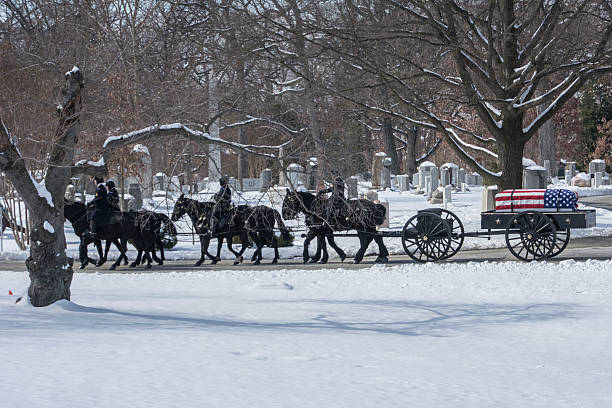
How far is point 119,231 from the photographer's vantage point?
18.8 metres

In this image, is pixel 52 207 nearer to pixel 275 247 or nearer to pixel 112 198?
pixel 112 198

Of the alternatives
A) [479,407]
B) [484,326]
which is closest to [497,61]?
[484,326]

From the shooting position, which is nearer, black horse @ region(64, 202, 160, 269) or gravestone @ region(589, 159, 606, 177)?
black horse @ region(64, 202, 160, 269)

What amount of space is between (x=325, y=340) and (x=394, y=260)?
8.76 m

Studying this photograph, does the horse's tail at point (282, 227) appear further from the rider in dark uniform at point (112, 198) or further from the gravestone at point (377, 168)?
the gravestone at point (377, 168)

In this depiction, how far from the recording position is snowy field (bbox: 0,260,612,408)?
7.38 meters

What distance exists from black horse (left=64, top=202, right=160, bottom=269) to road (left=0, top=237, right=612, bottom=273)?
38cm

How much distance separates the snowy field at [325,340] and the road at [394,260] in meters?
1.81

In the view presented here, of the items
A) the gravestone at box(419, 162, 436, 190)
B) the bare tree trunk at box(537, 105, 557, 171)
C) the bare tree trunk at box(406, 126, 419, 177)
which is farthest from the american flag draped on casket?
the bare tree trunk at box(406, 126, 419, 177)

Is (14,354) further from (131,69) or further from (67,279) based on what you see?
(131,69)

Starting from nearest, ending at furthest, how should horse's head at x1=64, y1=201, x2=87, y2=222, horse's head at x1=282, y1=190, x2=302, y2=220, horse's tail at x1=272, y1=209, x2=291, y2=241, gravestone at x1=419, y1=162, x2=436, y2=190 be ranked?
horse's head at x1=282, y1=190, x2=302, y2=220
horse's tail at x1=272, y1=209, x2=291, y2=241
horse's head at x1=64, y1=201, x2=87, y2=222
gravestone at x1=419, y1=162, x2=436, y2=190

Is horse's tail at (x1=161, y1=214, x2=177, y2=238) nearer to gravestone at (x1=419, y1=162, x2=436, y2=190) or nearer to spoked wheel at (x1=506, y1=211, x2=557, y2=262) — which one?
spoked wheel at (x1=506, y1=211, x2=557, y2=262)

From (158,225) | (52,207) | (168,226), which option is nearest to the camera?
(52,207)

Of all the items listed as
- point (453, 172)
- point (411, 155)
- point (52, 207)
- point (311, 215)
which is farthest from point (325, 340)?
point (411, 155)
